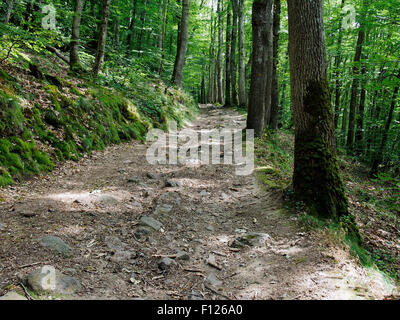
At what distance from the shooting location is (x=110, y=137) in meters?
8.52

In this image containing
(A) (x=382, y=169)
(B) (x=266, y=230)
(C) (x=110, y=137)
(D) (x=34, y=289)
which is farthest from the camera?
(A) (x=382, y=169)

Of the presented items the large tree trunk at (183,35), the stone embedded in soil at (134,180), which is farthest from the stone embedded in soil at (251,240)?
the large tree trunk at (183,35)

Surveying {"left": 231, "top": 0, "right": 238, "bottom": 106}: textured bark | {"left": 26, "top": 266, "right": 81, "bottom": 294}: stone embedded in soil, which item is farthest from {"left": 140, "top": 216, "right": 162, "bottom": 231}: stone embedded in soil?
{"left": 231, "top": 0, "right": 238, "bottom": 106}: textured bark

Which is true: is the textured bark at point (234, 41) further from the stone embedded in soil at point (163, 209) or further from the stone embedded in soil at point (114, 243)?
the stone embedded in soil at point (114, 243)

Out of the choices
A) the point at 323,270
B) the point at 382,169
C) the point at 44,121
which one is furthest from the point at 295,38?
the point at 382,169

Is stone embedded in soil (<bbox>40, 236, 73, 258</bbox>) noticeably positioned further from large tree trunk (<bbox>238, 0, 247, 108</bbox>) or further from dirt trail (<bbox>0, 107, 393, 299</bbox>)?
large tree trunk (<bbox>238, 0, 247, 108</bbox>)

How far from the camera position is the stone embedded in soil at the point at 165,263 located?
3.39m

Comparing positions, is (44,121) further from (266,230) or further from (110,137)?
(266,230)

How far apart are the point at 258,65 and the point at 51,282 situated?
8.83 meters

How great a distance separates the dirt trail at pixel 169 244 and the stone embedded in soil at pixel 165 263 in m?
0.02

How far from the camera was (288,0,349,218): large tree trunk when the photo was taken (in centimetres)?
452

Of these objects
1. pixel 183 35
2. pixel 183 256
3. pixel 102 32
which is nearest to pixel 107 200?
pixel 183 256

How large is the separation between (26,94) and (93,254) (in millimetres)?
4612

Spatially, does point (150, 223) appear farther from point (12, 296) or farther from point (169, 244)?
point (12, 296)
